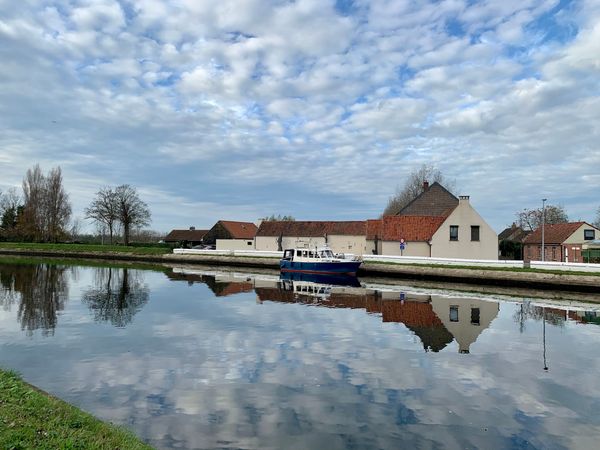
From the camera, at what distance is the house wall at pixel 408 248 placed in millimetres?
46844

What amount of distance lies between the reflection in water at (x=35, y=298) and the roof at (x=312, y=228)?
31.5m

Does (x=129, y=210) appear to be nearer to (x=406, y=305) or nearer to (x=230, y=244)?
(x=230, y=244)

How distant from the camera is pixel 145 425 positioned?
8.18 meters

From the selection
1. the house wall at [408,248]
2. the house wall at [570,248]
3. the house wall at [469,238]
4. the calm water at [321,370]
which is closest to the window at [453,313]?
the calm water at [321,370]

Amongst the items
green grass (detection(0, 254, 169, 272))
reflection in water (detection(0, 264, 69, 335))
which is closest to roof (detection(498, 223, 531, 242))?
green grass (detection(0, 254, 169, 272))

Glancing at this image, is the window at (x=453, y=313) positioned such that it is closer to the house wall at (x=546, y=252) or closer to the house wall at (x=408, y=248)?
the house wall at (x=408, y=248)

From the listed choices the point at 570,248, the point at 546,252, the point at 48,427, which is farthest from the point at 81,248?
the point at 48,427

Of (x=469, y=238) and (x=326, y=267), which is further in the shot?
(x=469, y=238)

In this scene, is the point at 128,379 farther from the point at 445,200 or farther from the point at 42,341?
the point at 445,200

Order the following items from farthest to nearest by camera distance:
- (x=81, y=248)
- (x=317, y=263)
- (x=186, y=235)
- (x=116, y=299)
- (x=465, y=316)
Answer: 1. (x=186, y=235)
2. (x=81, y=248)
3. (x=317, y=263)
4. (x=116, y=299)
5. (x=465, y=316)

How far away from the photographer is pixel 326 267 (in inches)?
1699

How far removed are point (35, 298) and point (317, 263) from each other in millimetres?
24087

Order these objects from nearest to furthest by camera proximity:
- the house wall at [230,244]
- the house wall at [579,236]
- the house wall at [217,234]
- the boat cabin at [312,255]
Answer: the boat cabin at [312,255]
the house wall at [579,236]
the house wall at [230,244]
the house wall at [217,234]

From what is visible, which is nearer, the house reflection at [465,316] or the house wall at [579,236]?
the house reflection at [465,316]
